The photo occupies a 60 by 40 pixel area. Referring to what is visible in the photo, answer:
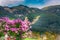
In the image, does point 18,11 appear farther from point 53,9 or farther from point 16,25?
point 53,9

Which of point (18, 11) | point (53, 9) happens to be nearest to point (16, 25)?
point (18, 11)

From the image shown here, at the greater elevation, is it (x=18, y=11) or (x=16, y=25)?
(x=18, y=11)

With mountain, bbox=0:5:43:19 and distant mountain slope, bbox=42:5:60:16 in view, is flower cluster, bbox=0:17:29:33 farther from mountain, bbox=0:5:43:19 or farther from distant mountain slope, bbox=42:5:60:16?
distant mountain slope, bbox=42:5:60:16

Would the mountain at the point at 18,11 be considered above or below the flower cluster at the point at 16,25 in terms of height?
above

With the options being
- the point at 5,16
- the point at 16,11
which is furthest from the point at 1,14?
the point at 16,11

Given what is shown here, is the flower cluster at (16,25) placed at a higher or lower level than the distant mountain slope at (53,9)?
lower

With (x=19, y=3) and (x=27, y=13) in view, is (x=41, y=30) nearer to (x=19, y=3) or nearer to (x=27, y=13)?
(x=27, y=13)

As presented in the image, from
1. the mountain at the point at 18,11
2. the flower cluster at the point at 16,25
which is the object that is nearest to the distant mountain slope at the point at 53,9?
the mountain at the point at 18,11

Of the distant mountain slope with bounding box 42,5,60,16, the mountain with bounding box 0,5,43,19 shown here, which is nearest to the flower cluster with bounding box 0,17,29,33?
the mountain with bounding box 0,5,43,19

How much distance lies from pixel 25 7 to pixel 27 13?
0.27 feet

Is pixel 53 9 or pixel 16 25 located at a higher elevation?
pixel 53 9

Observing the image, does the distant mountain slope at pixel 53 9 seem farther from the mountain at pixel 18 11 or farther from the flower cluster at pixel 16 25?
the flower cluster at pixel 16 25

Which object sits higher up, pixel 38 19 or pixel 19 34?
pixel 38 19

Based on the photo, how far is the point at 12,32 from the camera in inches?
84.9
